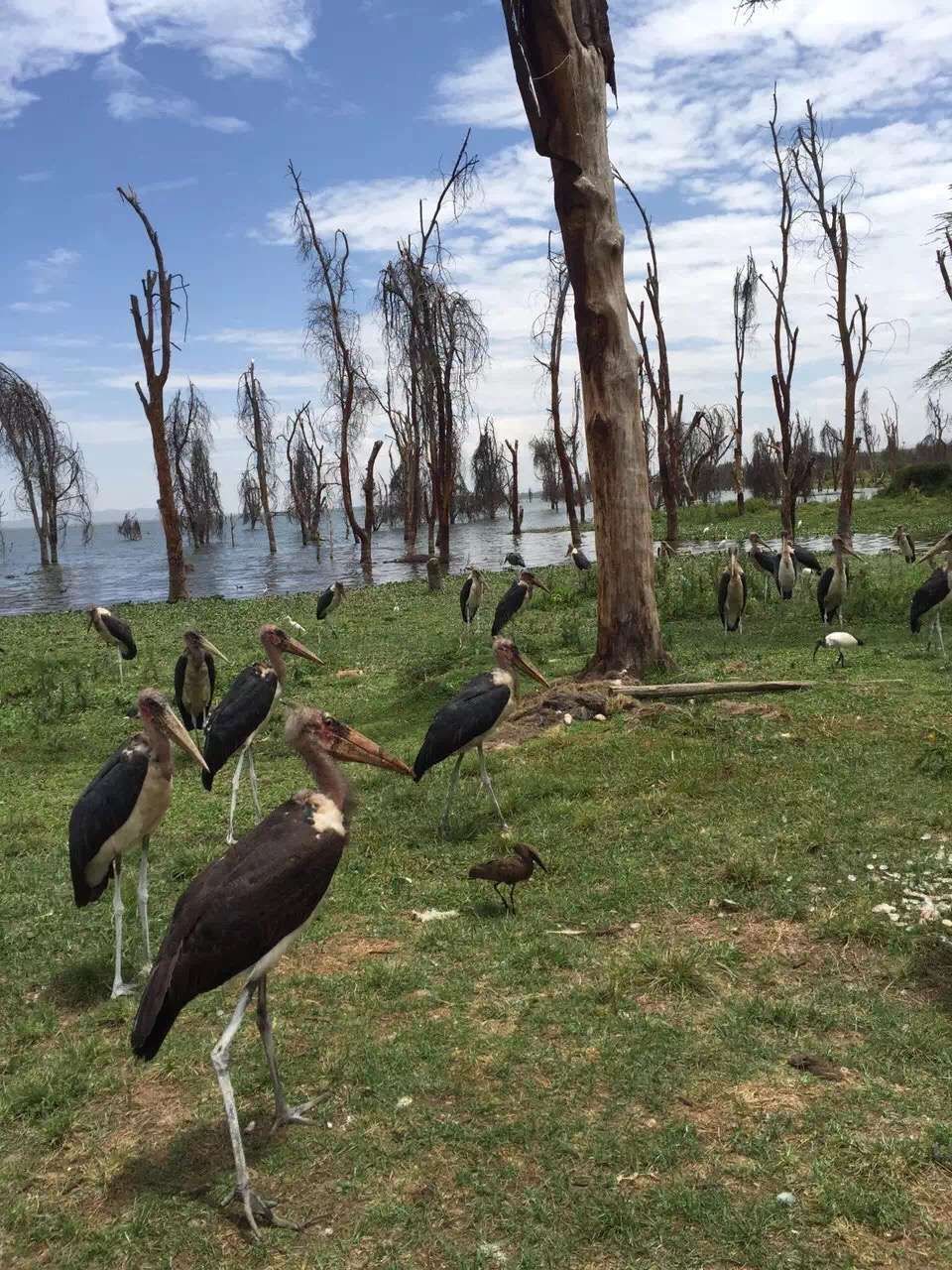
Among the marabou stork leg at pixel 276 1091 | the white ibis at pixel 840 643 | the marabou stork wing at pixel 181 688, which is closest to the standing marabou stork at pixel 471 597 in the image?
the white ibis at pixel 840 643

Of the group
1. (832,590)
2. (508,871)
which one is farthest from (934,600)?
(508,871)

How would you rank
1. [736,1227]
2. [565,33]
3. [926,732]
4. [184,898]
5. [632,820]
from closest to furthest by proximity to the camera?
[736,1227] < [184,898] < [632,820] < [926,732] < [565,33]

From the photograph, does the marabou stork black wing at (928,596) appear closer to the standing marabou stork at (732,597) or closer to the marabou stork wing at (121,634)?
the standing marabou stork at (732,597)

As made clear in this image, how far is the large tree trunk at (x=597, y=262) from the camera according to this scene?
10086 millimetres

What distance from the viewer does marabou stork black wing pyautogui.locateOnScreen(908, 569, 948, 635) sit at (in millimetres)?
11766

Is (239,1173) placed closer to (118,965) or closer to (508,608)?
(118,965)

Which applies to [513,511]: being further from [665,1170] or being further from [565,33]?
[665,1170]

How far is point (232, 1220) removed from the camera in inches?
132


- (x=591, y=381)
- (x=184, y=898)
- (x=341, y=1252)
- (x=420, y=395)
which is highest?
(x=420, y=395)

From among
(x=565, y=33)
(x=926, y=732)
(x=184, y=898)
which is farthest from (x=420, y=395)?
(x=184, y=898)

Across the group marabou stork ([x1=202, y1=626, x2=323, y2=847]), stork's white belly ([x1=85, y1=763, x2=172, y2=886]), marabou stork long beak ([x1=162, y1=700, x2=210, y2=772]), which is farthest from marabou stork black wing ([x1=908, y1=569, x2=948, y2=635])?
stork's white belly ([x1=85, y1=763, x2=172, y2=886])

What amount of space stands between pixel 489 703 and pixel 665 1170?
13.0ft

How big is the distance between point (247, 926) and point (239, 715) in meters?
4.16

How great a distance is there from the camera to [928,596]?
12000 millimetres
